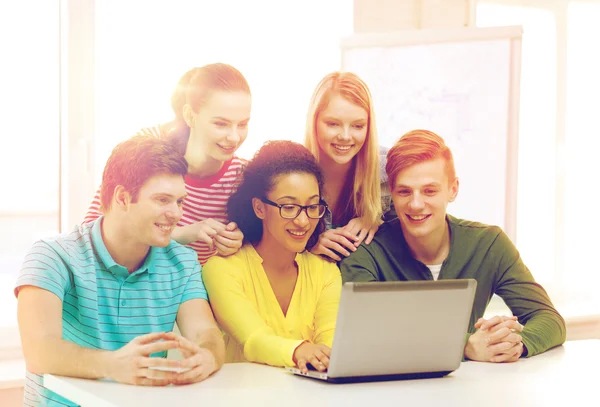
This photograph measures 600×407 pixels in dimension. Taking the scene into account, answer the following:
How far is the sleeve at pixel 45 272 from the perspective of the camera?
1897mm

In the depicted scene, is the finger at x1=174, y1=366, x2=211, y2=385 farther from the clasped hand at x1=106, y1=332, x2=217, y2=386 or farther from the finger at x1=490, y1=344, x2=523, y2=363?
the finger at x1=490, y1=344, x2=523, y2=363

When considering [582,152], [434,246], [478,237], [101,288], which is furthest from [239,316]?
[582,152]

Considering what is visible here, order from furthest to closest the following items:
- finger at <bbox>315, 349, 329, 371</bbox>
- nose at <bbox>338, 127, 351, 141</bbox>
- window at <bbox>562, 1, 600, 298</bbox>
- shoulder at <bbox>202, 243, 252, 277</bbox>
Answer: window at <bbox>562, 1, 600, 298</bbox> < nose at <bbox>338, 127, 351, 141</bbox> < shoulder at <bbox>202, 243, 252, 277</bbox> < finger at <bbox>315, 349, 329, 371</bbox>

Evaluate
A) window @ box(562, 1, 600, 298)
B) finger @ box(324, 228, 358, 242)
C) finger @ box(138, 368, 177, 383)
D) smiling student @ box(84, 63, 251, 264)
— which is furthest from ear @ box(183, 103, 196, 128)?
window @ box(562, 1, 600, 298)

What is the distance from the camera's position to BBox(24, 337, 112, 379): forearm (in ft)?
5.70

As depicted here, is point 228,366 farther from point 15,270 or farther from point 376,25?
point 376,25

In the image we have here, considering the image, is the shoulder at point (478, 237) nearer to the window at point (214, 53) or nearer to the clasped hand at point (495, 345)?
the clasped hand at point (495, 345)

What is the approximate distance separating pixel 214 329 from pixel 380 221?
2.45ft

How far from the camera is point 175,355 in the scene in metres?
2.21

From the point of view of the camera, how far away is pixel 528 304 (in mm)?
2451

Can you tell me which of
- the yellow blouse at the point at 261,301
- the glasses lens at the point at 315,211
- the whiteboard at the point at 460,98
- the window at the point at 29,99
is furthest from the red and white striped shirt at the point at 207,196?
the whiteboard at the point at 460,98

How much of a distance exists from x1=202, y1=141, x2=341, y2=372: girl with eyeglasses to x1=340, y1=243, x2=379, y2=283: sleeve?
35 mm

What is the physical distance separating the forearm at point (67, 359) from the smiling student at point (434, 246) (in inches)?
35.0

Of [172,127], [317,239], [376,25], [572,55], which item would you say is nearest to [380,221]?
[317,239]
